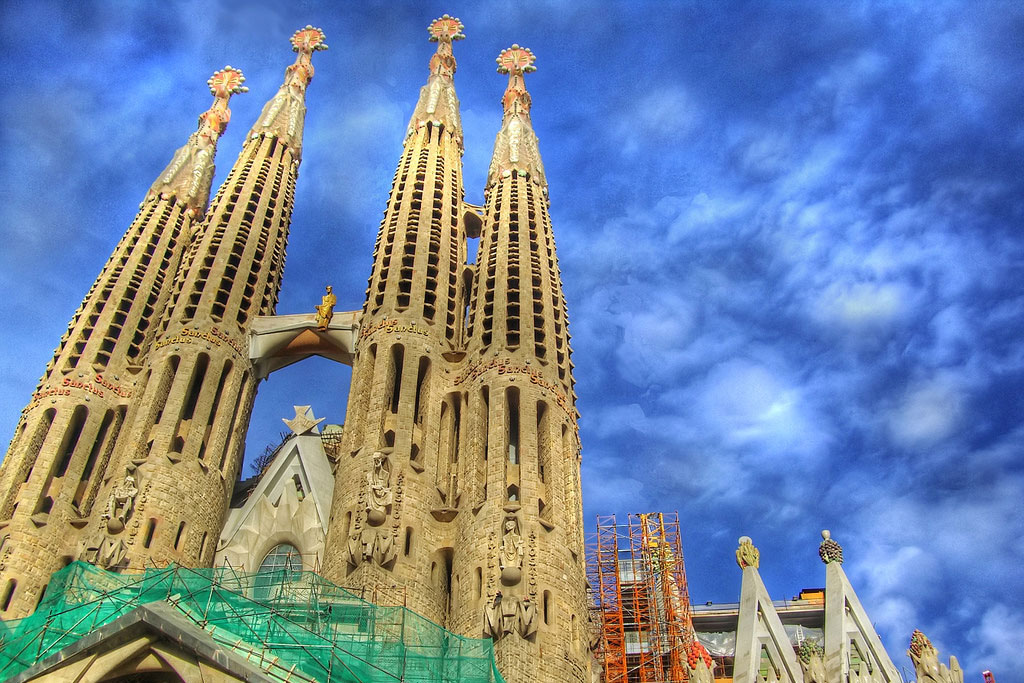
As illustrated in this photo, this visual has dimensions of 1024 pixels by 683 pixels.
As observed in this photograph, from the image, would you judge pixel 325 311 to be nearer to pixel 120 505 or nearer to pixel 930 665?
pixel 120 505

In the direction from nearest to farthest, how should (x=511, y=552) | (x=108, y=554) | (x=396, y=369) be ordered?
(x=511, y=552) < (x=108, y=554) < (x=396, y=369)

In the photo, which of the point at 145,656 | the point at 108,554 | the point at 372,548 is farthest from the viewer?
the point at 108,554

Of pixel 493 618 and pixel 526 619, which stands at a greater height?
pixel 493 618

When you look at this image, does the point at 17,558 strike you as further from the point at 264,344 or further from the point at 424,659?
the point at 424,659

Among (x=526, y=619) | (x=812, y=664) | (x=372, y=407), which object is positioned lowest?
(x=812, y=664)

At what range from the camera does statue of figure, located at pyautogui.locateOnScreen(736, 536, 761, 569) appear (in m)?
36.5

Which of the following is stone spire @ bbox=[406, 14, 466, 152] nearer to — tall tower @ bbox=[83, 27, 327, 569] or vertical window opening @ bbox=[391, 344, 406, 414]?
tall tower @ bbox=[83, 27, 327, 569]

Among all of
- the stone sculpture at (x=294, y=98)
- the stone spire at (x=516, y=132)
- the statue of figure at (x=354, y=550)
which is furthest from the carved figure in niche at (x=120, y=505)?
the stone sculpture at (x=294, y=98)

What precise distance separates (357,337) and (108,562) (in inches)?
511

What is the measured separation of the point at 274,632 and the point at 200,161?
3182 centimetres

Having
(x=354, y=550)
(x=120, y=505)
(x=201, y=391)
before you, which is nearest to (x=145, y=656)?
(x=354, y=550)

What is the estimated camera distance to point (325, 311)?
4381 cm

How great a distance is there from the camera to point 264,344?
1657 inches

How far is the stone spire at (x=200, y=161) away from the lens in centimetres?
4891
